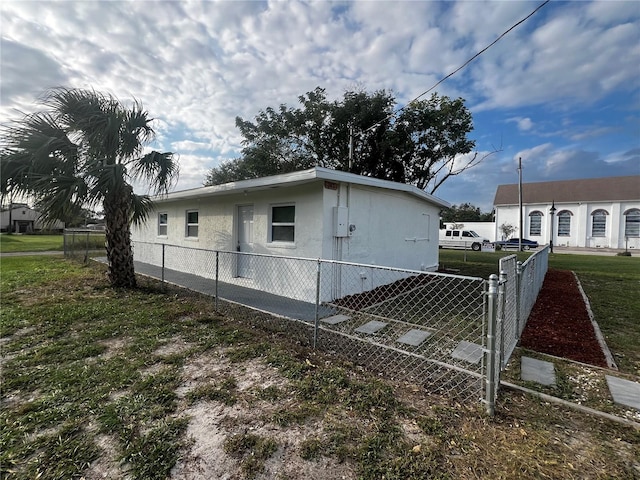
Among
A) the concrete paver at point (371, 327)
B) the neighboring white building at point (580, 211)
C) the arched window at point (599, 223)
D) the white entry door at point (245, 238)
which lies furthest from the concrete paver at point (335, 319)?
the arched window at point (599, 223)

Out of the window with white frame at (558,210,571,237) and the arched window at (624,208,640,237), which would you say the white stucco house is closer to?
the window with white frame at (558,210,571,237)

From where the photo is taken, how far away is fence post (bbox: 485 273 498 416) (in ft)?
7.45

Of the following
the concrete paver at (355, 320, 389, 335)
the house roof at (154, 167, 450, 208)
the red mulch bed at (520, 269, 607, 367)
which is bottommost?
the red mulch bed at (520, 269, 607, 367)

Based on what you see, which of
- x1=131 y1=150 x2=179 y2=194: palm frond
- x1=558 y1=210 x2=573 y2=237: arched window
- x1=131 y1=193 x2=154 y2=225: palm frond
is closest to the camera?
x1=131 y1=150 x2=179 y2=194: palm frond

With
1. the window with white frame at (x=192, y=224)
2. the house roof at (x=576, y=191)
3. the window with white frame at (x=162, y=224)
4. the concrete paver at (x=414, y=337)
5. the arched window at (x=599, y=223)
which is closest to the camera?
the concrete paver at (x=414, y=337)

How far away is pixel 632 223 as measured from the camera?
30.4 meters

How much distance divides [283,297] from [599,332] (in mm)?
5619

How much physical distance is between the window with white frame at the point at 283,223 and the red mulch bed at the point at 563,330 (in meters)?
4.75

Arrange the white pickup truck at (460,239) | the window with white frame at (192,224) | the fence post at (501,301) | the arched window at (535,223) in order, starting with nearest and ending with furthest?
the fence post at (501,301)
the window with white frame at (192,224)
the white pickup truck at (460,239)
the arched window at (535,223)

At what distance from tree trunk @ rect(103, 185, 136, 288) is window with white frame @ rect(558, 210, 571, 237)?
41.7 metres

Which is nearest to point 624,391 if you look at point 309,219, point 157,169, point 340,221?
point 340,221

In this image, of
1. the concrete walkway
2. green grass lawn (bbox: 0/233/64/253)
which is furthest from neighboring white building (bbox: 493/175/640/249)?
green grass lawn (bbox: 0/233/64/253)

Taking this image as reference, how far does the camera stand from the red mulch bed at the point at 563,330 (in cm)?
389

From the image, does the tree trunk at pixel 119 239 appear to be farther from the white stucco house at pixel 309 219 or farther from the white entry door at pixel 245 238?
the white entry door at pixel 245 238
